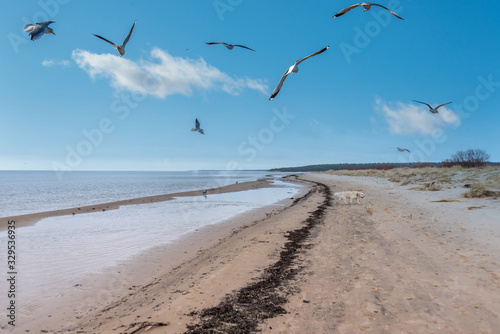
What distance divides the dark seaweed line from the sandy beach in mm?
16

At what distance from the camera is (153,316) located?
13.8ft

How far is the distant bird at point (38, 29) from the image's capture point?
782 cm

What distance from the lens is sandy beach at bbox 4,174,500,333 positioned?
3836mm

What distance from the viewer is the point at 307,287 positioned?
16.3ft

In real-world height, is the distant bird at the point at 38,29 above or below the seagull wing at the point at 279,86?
above

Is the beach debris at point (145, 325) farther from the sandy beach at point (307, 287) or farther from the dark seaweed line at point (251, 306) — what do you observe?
the dark seaweed line at point (251, 306)

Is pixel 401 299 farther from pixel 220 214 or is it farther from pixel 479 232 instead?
pixel 220 214

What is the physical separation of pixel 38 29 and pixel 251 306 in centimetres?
954

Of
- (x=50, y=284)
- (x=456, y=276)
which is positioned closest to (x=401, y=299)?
(x=456, y=276)

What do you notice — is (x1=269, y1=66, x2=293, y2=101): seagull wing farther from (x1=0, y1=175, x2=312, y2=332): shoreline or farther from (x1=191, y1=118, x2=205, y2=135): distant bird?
(x1=191, y1=118, x2=205, y2=135): distant bird

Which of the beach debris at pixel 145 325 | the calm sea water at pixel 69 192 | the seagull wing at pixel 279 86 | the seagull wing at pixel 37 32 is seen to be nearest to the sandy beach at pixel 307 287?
the beach debris at pixel 145 325

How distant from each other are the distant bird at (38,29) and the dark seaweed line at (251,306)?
8880 mm

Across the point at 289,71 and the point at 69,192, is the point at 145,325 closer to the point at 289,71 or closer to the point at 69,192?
the point at 289,71

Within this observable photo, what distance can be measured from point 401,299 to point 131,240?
9.26 m
